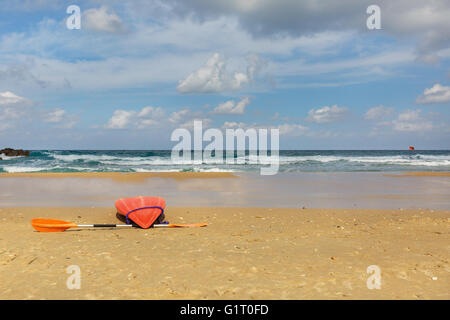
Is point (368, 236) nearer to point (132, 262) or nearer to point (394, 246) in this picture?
point (394, 246)

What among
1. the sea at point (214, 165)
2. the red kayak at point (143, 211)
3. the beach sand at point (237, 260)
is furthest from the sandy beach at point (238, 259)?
the sea at point (214, 165)

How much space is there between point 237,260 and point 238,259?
0.05 m

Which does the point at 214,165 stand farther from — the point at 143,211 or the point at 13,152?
the point at 13,152

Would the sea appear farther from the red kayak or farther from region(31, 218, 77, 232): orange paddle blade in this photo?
region(31, 218, 77, 232): orange paddle blade

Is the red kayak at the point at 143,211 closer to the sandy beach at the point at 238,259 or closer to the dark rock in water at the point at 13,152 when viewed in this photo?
the sandy beach at the point at 238,259

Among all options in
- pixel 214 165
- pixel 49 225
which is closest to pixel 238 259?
pixel 49 225

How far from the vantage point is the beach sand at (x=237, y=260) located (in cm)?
408

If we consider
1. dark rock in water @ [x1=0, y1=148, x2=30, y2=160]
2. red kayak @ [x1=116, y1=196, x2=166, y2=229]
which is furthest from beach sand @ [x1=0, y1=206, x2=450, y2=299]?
dark rock in water @ [x1=0, y1=148, x2=30, y2=160]

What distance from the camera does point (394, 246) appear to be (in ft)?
19.7

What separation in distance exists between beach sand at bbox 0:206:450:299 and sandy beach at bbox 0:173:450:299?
1 cm
